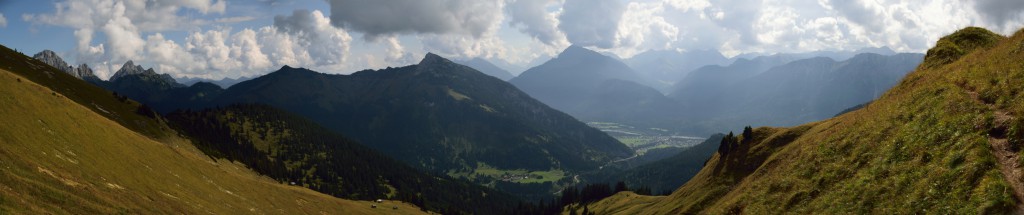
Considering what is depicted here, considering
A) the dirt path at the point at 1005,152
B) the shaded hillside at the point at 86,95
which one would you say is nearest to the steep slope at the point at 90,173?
the dirt path at the point at 1005,152

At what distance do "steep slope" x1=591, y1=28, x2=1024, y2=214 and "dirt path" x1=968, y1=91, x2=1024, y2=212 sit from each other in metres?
0.05

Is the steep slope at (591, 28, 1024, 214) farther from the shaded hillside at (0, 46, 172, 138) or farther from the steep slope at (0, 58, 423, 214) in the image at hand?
the shaded hillside at (0, 46, 172, 138)

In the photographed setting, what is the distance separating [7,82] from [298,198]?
53.8 meters

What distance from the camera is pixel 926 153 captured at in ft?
113

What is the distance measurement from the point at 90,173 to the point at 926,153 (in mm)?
79733

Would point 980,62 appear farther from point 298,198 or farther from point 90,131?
point 298,198

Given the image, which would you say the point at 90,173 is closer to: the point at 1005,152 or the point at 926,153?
the point at 926,153

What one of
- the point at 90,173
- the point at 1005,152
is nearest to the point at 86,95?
the point at 90,173

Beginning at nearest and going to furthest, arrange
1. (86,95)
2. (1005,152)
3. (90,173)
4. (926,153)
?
1. (1005,152)
2. (926,153)
3. (90,173)
4. (86,95)

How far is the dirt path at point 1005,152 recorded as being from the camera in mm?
25209

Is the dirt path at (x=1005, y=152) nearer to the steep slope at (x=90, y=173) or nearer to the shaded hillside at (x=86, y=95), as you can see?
the steep slope at (x=90, y=173)

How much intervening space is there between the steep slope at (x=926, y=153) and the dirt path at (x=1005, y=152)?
0.05 metres

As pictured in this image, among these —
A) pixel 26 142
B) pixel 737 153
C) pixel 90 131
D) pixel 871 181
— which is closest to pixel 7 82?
pixel 90 131

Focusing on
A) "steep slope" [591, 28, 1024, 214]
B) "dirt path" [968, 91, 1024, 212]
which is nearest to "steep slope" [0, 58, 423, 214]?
"steep slope" [591, 28, 1024, 214]
